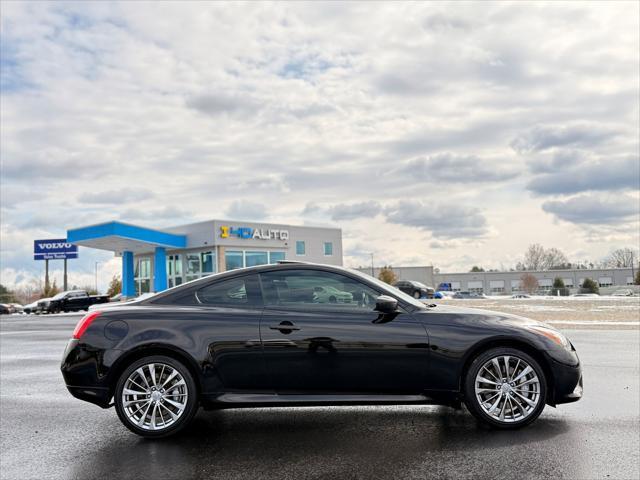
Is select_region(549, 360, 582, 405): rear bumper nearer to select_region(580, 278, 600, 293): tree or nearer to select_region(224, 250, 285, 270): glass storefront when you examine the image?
select_region(224, 250, 285, 270): glass storefront

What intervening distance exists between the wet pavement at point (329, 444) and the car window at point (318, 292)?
46.7 inches

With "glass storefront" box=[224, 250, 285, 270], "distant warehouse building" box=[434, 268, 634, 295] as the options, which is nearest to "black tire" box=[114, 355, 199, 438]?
"glass storefront" box=[224, 250, 285, 270]

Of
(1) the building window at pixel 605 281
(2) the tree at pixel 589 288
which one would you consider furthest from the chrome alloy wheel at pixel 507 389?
(1) the building window at pixel 605 281

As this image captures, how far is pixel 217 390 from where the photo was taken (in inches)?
223

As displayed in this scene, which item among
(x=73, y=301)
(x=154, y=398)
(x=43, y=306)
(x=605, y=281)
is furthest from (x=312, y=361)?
(x=605, y=281)

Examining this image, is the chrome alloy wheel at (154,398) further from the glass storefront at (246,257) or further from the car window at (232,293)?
the glass storefront at (246,257)

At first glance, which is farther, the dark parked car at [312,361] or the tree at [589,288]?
the tree at [589,288]

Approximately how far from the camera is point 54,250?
261 feet

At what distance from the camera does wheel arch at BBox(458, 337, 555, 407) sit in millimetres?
5738

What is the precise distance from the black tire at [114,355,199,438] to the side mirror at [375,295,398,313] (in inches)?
73.8

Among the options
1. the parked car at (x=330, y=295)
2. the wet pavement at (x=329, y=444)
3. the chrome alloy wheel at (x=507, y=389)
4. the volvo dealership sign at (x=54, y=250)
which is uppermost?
the volvo dealership sign at (x=54, y=250)

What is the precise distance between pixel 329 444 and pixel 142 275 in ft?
179

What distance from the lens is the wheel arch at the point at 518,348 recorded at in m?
5.74

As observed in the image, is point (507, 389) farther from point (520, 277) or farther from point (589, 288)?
point (520, 277)
